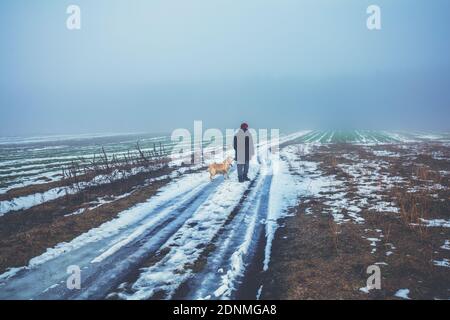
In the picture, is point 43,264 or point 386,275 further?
point 43,264

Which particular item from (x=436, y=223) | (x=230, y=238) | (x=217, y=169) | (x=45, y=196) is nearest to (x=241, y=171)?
(x=217, y=169)

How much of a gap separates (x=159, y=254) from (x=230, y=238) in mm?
1764

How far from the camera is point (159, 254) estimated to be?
691 centimetres

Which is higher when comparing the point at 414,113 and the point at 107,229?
the point at 414,113

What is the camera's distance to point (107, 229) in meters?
8.84

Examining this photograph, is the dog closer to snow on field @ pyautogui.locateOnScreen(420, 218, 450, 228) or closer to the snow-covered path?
the snow-covered path

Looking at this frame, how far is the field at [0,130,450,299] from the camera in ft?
18.0

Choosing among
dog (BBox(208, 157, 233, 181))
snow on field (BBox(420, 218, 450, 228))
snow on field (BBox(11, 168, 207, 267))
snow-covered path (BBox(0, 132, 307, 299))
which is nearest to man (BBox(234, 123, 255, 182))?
dog (BBox(208, 157, 233, 181))

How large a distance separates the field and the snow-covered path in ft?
0.09

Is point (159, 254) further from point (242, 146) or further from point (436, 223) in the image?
point (242, 146)

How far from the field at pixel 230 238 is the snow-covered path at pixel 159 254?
0.09ft
